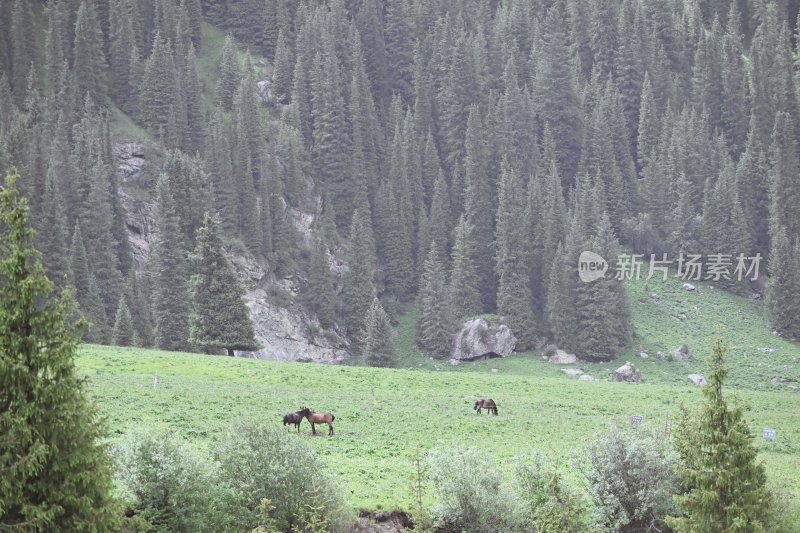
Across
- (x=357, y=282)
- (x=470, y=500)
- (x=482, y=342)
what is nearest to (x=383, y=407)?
(x=470, y=500)

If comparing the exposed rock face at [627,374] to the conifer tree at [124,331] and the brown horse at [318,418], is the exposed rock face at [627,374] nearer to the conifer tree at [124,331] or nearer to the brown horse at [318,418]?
the conifer tree at [124,331]

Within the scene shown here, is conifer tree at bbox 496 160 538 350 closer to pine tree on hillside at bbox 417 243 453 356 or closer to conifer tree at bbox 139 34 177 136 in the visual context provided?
pine tree on hillside at bbox 417 243 453 356

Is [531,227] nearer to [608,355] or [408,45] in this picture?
[608,355]

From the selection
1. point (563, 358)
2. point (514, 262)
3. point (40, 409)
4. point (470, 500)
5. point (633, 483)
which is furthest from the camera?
point (514, 262)

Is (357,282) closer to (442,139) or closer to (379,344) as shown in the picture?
(379,344)

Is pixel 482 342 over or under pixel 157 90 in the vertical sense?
under

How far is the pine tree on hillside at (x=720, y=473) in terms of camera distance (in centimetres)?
3167

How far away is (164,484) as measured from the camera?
3139cm

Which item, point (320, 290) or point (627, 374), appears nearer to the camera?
point (627, 374)

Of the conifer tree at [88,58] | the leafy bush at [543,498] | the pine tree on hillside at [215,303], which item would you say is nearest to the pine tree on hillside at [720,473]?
the leafy bush at [543,498]

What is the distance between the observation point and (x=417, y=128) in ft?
522

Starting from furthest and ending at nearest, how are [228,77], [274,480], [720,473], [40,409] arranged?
[228,77], [274,480], [720,473], [40,409]

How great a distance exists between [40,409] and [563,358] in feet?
309

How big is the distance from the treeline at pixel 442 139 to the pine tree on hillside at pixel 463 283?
14.1 inches
